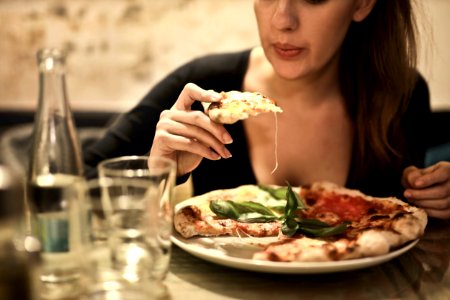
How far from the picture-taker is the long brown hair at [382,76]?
5.51ft

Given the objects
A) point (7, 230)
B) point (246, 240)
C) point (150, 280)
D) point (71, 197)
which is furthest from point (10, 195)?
point (246, 240)

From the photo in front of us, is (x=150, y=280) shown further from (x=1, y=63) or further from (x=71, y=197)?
(x=1, y=63)

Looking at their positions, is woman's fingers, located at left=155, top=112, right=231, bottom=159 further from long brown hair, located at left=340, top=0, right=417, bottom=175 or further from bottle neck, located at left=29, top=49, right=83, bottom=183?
long brown hair, located at left=340, top=0, right=417, bottom=175

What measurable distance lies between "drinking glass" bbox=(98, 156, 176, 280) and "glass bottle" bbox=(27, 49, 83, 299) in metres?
0.07

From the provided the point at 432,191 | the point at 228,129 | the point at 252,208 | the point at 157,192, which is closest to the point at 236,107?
the point at 252,208

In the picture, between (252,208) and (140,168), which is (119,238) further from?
(252,208)

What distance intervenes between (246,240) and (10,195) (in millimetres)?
569

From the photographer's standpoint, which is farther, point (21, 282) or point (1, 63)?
point (1, 63)

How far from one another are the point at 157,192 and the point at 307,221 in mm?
363

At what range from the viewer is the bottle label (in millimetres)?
868

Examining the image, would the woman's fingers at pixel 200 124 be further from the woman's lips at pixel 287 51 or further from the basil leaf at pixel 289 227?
the woman's lips at pixel 287 51

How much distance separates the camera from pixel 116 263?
33.5 inches

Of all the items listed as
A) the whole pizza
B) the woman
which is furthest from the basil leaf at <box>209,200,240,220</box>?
the woman

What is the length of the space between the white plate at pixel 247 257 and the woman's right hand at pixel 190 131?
0.20 m
